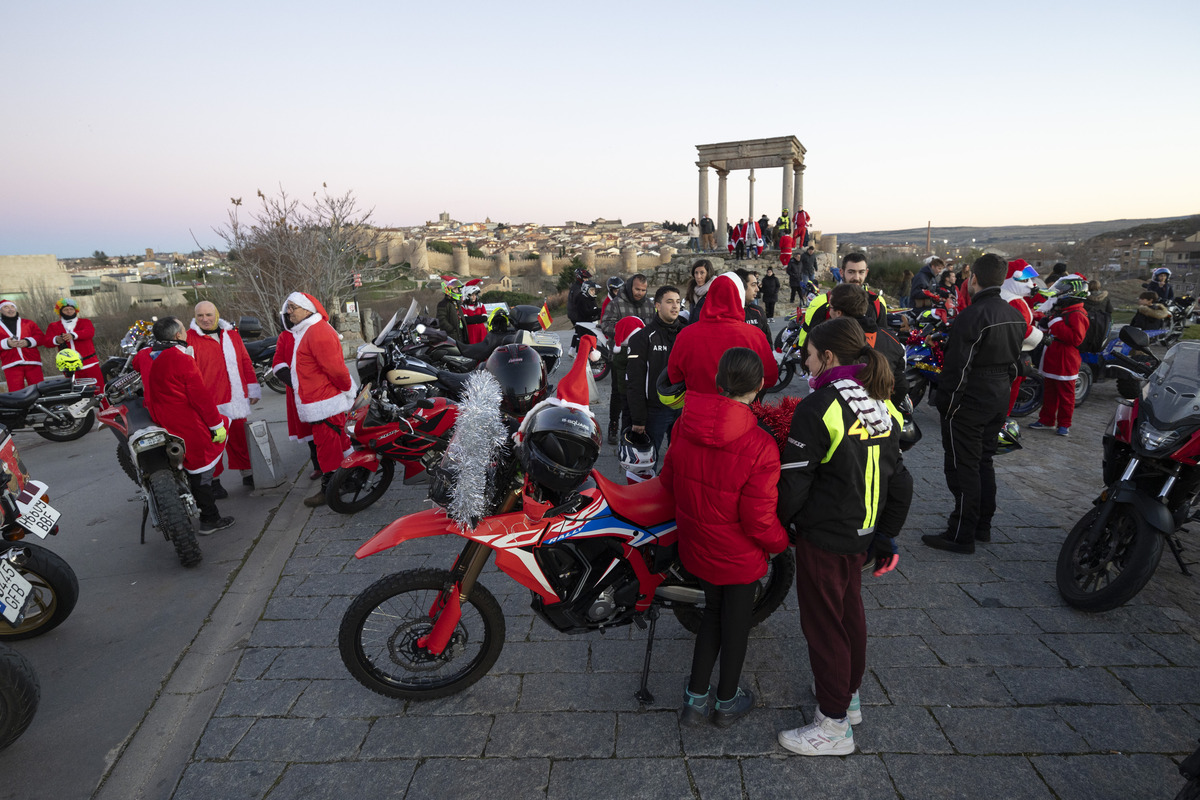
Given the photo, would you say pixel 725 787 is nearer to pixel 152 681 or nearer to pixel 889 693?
pixel 889 693

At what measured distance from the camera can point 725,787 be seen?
92.0 inches

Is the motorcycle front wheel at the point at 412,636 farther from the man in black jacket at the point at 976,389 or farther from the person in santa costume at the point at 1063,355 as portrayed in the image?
the person in santa costume at the point at 1063,355

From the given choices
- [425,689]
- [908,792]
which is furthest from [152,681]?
[908,792]

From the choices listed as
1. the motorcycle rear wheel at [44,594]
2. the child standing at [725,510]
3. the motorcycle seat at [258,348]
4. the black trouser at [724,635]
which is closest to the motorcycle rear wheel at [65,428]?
the motorcycle seat at [258,348]

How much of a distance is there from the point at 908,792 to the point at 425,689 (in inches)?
80.1

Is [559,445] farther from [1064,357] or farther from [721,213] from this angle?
[721,213]

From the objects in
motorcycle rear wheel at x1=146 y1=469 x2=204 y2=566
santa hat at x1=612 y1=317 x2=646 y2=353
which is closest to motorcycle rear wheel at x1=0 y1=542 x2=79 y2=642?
motorcycle rear wheel at x1=146 y1=469 x2=204 y2=566

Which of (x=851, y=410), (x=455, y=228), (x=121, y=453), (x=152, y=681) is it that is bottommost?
(x=152, y=681)

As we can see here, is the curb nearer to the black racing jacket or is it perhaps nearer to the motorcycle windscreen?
the black racing jacket

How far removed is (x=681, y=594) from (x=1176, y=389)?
9.66 feet

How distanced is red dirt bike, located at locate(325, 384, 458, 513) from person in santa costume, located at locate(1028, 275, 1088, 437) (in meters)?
6.44

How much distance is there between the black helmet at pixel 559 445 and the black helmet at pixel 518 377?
0.81 meters

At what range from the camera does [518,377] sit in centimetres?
323

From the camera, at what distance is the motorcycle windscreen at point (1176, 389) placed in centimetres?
319
